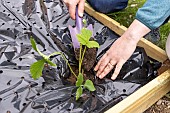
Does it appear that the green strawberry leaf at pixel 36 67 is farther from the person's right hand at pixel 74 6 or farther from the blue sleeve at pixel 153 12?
the blue sleeve at pixel 153 12

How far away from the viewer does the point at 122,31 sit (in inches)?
72.0

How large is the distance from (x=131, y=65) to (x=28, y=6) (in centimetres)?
69

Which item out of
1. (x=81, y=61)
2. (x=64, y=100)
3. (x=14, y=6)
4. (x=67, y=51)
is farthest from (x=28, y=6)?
(x=64, y=100)

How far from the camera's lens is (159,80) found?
154cm

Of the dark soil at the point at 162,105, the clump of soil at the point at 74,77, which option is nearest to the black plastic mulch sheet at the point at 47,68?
the clump of soil at the point at 74,77

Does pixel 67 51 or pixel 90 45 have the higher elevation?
pixel 90 45

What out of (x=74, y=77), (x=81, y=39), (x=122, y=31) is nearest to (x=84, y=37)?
(x=81, y=39)

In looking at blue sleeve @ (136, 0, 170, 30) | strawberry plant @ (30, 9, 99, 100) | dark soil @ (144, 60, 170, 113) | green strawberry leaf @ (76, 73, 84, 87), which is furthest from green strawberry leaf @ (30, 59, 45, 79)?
dark soil @ (144, 60, 170, 113)

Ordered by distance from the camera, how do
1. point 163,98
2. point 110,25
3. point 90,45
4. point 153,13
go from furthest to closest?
point 110,25 < point 163,98 < point 153,13 < point 90,45

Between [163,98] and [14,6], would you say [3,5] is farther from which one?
[163,98]

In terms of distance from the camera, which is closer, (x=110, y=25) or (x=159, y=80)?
(x=159, y=80)

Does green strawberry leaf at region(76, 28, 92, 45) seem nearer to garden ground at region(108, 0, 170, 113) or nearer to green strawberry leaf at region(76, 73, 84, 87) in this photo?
green strawberry leaf at region(76, 73, 84, 87)

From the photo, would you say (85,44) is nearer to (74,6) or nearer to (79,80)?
(79,80)

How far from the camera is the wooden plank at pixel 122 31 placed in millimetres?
1710
